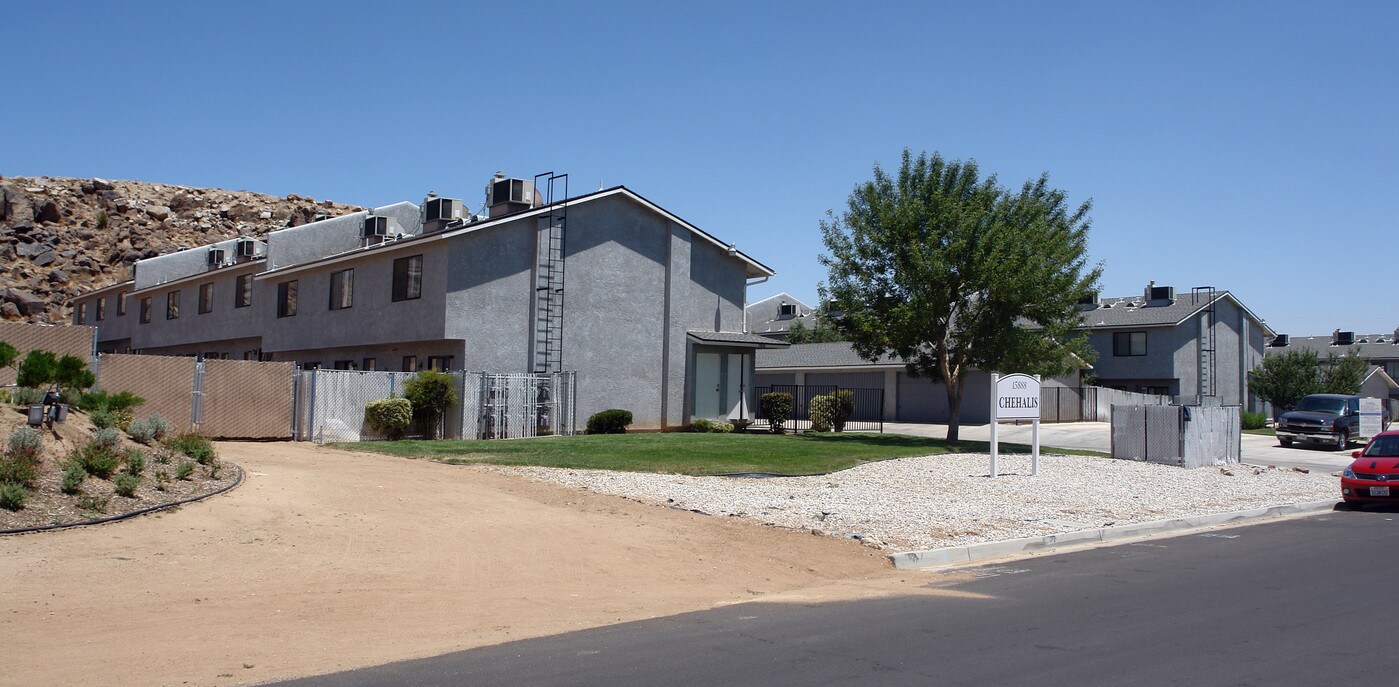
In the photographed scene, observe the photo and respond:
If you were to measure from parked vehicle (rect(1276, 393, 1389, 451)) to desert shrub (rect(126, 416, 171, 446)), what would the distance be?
121 feet

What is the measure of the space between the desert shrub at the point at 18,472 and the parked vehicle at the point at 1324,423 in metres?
38.9

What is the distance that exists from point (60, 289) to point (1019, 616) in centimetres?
7448

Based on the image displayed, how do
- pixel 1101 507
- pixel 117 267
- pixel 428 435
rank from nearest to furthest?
pixel 1101 507
pixel 428 435
pixel 117 267

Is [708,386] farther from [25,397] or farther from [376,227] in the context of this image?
→ [25,397]

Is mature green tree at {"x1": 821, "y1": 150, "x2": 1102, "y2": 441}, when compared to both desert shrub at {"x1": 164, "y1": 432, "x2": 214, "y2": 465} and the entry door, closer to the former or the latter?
the entry door

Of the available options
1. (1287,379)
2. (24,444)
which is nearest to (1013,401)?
(24,444)

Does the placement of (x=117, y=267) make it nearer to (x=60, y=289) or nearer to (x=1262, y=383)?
(x=60, y=289)

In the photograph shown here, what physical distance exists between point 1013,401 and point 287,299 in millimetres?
26537

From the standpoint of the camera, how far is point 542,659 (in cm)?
750

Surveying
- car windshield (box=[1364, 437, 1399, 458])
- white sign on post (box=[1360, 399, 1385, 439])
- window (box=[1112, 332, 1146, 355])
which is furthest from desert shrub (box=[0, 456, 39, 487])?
window (box=[1112, 332, 1146, 355])

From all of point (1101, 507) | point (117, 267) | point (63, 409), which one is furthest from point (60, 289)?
point (1101, 507)

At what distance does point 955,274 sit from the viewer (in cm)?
2956

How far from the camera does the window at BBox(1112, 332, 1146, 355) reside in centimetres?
5469

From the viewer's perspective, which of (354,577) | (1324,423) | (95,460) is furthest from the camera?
(1324,423)
